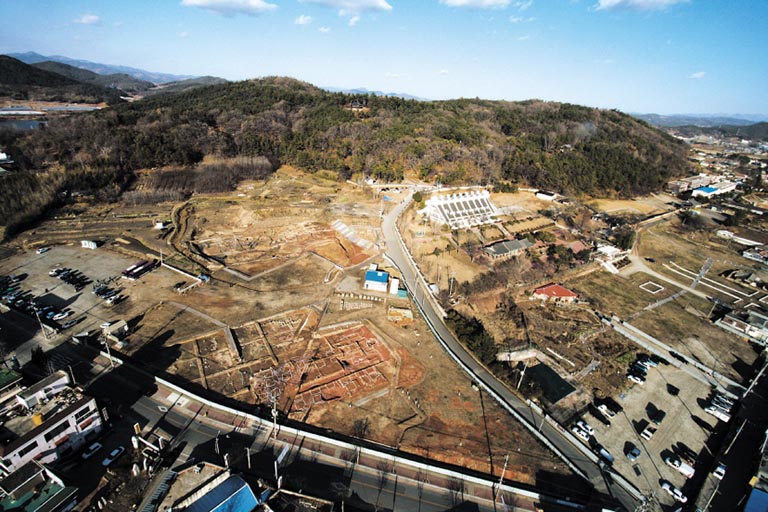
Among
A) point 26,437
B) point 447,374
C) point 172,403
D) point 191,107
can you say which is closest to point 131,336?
point 172,403

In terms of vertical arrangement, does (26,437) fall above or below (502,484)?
above

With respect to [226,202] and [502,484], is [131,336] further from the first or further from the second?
[226,202]

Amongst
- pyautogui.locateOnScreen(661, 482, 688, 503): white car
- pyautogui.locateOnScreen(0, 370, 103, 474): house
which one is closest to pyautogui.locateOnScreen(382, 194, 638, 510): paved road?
pyautogui.locateOnScreen(661, 482, 688, 503): white car

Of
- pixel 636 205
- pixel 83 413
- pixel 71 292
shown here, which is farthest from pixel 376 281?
pixel 636 205

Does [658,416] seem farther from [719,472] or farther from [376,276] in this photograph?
[376,276]

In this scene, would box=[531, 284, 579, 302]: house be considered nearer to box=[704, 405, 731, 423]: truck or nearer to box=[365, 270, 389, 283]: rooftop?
box=[704, 405, 731, 423]: truck

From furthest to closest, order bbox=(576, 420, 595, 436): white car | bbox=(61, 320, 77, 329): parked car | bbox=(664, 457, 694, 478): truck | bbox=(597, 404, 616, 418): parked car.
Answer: bbox=(61, 320, 77, 329): parked car < bbox=(597, 404, 616, 418): parked car < bbox=(576, 420, 595, 436): white car < bbox=(664, 457, 694, 478): truck
